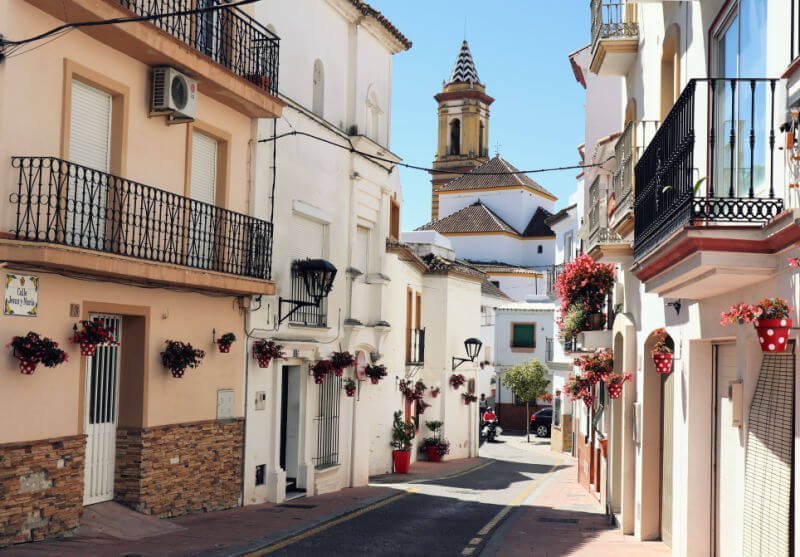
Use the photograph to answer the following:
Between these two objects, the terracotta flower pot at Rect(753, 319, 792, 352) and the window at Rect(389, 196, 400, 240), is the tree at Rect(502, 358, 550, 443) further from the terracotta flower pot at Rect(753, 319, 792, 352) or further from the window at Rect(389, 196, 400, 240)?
the terracotta flower pot at Rect(753, 319, 792, 352)

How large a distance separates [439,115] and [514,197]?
16102mm

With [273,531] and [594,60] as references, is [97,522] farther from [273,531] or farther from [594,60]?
[594,60]

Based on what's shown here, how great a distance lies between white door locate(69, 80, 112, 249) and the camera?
12.5 metres

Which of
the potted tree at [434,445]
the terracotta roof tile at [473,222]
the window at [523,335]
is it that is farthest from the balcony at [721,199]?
the terracotta roof tile at [473,222]

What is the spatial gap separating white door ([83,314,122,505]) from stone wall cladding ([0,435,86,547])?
1.02 metres

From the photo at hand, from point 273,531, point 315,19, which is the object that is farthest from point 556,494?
point 315,19

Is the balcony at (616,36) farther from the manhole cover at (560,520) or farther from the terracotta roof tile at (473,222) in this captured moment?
the terracotta roof tile at (473,222)

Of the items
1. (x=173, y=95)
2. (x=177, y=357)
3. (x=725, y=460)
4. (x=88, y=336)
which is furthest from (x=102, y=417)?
(x=725, y=460)

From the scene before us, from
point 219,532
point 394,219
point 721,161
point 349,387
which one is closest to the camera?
point 721,161

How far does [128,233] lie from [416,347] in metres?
18.5

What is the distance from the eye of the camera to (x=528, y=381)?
54344 mm

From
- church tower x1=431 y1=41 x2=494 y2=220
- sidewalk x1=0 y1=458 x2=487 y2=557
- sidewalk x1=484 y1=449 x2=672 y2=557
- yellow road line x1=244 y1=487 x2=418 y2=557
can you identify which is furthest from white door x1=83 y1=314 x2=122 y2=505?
church tower x1=431 y1=41 x2=494 y2=220

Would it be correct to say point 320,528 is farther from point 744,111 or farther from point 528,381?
point 528,381

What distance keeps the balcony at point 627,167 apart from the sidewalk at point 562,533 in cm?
458
